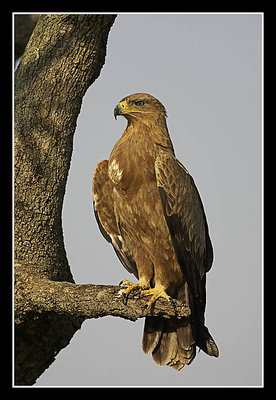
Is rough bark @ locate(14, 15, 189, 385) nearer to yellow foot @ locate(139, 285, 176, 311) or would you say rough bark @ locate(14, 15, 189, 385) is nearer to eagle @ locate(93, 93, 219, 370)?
eagle @ locate(93, 93, 219, 370)

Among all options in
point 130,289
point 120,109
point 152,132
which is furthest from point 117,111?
point 130,289

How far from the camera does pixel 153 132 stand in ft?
16.0

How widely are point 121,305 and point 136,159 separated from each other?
1.31 meters

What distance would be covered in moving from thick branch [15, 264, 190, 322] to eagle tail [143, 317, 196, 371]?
500 millimetres

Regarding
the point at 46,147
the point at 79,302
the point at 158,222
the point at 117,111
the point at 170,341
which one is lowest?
the point at 170,341

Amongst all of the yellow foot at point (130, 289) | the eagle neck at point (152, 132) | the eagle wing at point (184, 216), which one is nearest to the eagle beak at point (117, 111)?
the eagle neck at point (152, 132)

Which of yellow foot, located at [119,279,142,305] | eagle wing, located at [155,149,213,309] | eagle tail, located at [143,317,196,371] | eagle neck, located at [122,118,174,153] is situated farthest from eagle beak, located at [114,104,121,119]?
eagle tail, located at [143,317,196,371]

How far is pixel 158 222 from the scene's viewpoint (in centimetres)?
463

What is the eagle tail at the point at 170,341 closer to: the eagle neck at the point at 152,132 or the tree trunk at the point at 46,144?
the tree trunk at the point at 46,144

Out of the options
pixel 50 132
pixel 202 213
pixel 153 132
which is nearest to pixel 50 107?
pixel 50 132

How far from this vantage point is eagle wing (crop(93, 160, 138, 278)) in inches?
197

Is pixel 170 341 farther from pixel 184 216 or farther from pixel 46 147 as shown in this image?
pixel 46 147

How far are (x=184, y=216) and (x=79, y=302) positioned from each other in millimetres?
1193

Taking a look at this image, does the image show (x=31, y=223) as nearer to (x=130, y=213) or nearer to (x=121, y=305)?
(x=130, y=213)
